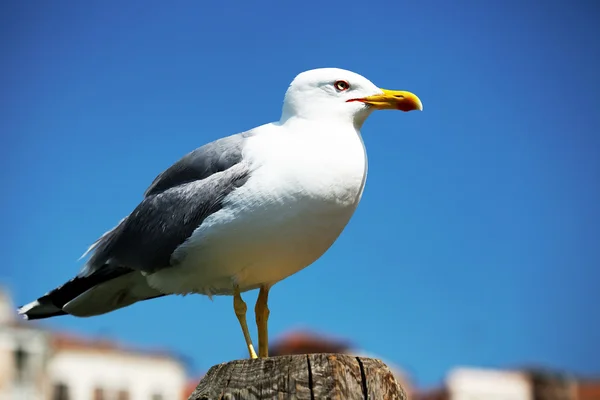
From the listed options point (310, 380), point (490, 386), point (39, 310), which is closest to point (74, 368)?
point (490, 386)

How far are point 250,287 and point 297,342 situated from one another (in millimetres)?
23411

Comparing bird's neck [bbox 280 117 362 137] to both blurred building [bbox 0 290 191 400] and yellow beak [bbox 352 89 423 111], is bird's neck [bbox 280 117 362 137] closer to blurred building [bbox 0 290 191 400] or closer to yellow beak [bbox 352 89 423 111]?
yellow beak [bbox 352 89 423 111]

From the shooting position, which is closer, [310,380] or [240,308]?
[310,380]

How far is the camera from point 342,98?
378 centimetres

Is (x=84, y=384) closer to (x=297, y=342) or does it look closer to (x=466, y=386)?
(x=297, y=342)

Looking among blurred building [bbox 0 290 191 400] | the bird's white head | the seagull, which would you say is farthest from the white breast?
blurred building [bbox 0 290 191 400]

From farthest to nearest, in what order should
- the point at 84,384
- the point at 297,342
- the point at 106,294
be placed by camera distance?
the point at 84,384 < the point at 297,342 < the point at 106,294

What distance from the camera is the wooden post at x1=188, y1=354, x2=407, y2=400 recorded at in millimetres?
2676

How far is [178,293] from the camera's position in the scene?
12.8 feet

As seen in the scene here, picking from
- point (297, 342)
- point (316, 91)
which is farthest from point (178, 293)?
point (297, 342)

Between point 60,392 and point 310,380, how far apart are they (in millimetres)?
32839

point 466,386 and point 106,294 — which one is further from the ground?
point 106,294

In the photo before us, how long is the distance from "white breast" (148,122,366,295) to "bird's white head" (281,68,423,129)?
0.12m

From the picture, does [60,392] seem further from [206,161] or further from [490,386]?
[206,161]
